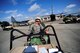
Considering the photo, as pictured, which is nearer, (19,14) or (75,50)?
(75,50)

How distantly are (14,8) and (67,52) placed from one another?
119 cm

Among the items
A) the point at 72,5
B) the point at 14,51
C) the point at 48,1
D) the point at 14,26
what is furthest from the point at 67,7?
the point at 14,51

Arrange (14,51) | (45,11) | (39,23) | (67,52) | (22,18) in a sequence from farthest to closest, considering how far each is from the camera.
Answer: (45,11) → (22,18) → (67,52) → (39,23) → (14,51)

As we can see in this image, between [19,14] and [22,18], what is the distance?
0.16 metres

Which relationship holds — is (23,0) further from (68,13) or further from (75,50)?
(75,50)

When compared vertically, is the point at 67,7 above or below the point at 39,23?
above

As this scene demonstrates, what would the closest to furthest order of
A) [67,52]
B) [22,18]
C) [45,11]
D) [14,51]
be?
[14,51]
[67,52]
[22,18]
[45,11]

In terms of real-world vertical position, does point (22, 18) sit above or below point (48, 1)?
below

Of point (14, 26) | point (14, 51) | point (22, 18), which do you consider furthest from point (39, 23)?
point (14, 51)

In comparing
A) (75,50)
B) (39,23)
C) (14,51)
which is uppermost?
(39,23)

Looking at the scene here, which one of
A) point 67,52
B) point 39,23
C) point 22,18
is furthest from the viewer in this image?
point 22,18

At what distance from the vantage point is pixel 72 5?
3.23 m

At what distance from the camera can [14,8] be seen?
307 cm

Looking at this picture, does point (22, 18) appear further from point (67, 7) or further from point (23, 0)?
point (67, 7)
